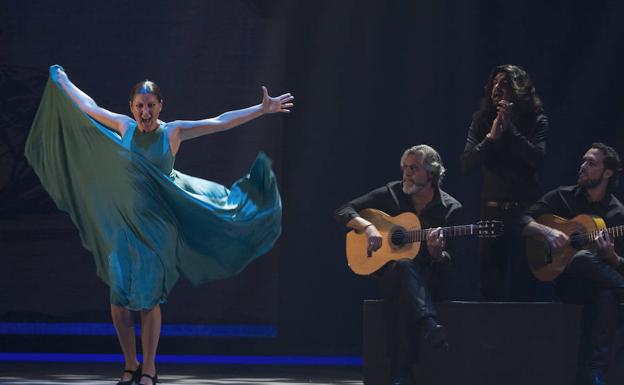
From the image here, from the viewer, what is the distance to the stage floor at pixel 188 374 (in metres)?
5.46

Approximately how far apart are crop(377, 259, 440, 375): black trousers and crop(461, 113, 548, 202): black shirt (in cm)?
57

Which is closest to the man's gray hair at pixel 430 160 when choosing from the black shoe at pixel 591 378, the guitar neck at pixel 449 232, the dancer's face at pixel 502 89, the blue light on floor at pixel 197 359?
the guitar neck at pixel 449 232

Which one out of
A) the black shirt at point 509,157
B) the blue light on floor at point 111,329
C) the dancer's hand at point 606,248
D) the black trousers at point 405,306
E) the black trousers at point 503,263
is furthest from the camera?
the blue light on floor at point 111,329

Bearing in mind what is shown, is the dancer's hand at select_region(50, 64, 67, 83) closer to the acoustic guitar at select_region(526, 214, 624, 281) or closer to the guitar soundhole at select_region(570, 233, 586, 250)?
the acoustic guitar at select_region(526, 214, 624, 281)

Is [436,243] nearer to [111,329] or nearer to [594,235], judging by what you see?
[594,235]

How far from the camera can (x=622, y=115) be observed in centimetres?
657

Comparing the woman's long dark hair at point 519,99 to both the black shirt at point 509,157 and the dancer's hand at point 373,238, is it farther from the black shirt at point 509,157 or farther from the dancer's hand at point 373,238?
the dancer's hand at point 373,238

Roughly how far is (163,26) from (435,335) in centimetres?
281

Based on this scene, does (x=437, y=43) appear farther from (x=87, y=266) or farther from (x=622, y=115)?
(x=87, y=266)

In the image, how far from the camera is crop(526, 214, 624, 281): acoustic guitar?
197 inches

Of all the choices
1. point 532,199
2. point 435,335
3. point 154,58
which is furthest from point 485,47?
point 435,335

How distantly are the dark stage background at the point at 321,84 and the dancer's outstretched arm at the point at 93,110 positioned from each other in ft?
4.42

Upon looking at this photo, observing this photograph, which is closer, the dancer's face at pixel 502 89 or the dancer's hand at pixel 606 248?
the dancer's hand at pixel 606 248

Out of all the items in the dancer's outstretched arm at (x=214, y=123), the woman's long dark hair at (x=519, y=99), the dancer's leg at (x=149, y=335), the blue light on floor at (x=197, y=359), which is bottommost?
the blue light on floor at (x=197, y=359)
